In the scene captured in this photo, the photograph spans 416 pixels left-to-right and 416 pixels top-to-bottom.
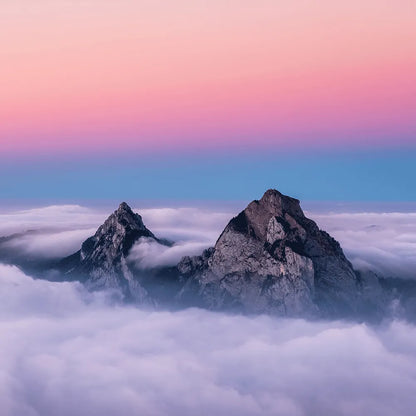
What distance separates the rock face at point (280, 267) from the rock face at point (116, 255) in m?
19.7

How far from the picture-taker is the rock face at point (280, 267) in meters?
112

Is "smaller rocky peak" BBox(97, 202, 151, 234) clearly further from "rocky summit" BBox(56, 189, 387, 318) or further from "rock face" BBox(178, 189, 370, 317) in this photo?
"rock face" BBox(178, 189, 370, 317)

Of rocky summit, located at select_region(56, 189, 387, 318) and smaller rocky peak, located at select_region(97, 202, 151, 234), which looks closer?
rocky summit, located at select_region(56, 189, 387, 318)

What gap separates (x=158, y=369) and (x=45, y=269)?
3484cm

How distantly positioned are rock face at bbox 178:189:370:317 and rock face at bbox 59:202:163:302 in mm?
19736

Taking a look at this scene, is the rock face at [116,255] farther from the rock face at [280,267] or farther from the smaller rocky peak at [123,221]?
the rock face at [280,267]

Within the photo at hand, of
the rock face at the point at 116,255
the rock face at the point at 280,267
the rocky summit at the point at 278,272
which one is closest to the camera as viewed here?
the rock face at the point at 280,267

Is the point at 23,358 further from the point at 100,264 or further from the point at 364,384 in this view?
the point at 364,384

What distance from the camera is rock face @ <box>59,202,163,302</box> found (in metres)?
133

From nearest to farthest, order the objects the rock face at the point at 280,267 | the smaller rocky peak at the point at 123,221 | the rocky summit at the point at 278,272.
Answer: the rock face at the point at 280,267 < the rocky summit at the point at 278,272 < the smaller rocky peak at the point at 123,221

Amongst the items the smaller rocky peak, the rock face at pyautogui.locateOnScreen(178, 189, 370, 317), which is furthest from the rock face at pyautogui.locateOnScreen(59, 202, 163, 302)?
the rock face at pyautogui.locateOnScreen(178, 189, 370, 317)

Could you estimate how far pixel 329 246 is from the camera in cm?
11575

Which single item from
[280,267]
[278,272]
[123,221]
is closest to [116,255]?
[123,221]

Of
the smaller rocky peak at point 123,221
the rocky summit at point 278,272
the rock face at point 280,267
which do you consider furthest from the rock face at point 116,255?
the rock face at point 280,267
